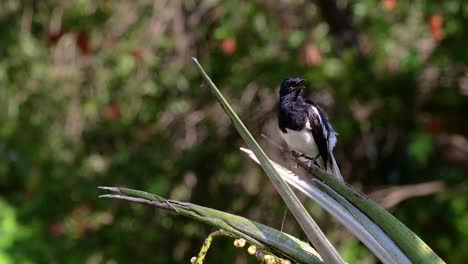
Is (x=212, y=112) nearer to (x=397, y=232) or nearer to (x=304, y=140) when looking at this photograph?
(x=304, y=140)

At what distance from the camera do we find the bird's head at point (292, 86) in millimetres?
2775

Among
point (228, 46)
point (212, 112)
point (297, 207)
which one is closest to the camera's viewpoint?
point (297, 207)

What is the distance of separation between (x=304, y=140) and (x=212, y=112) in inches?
93.5

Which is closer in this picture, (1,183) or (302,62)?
(302,62)

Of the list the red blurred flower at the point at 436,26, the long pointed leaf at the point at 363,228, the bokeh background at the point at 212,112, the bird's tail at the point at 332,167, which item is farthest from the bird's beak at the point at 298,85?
the red blurred flower at the point at 436,26

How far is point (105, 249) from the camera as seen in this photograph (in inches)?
204

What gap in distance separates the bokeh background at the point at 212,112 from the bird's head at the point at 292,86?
1725 millimetres

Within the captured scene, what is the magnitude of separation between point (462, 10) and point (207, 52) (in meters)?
1.48

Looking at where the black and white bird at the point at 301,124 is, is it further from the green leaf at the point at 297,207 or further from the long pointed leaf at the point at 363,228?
the green leaf at the point at 297,207

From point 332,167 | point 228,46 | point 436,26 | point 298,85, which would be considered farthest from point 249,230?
point 228,46

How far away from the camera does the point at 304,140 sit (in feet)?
9.32

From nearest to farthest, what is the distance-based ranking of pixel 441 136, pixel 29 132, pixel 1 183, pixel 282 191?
pixel 282 191
pixel 441 136
pixel 29 132
pixel 1 183

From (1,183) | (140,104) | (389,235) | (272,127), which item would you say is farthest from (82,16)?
(389,235)

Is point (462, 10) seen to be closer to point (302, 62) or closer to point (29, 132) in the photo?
point (302, 62)
